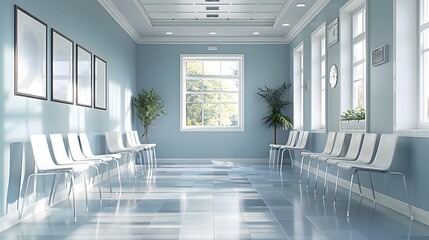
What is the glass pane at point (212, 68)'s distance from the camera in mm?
12438

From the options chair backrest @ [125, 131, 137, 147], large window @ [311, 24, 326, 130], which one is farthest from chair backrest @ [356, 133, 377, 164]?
chair backrest @ [125, 131, 137, 147]

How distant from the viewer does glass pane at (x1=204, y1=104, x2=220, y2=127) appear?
1246cm

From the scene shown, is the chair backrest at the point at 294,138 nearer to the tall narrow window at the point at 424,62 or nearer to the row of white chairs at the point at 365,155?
the row of white chairs at the point at 365,155

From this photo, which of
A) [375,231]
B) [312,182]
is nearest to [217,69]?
[312,182]

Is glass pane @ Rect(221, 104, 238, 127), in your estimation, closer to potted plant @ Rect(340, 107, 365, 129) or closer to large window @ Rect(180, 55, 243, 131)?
large window @ Rect(180, 55, 243, 131)

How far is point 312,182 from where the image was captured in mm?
7730

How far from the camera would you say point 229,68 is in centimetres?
1245

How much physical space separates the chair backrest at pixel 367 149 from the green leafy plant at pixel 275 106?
5639mm

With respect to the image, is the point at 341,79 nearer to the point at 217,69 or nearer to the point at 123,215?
the point at 123,215

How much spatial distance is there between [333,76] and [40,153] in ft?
16.0

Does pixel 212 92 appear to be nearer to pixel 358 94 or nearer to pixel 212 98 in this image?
pixel 212 98

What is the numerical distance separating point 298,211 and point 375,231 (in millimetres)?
1101

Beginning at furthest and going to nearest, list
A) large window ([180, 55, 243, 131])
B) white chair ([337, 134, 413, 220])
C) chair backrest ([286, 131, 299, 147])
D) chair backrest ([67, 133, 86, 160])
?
large window ([180, 55, 243, 131]) < chair backrest ([286, 131, 299, 147]) < chair backrest ([67, 133, 86, 160]) < white chair ([337, 134, 413, 220])

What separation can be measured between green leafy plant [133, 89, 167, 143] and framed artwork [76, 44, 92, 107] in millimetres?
3793
